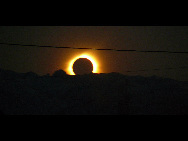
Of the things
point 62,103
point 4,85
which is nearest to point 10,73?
point 4,85

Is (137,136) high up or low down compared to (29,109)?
down

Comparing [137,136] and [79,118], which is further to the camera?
[79,118]

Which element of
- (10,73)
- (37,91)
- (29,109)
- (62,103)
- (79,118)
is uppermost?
(10,73)

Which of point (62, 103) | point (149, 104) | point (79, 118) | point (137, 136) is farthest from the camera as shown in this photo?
point (62, 103)

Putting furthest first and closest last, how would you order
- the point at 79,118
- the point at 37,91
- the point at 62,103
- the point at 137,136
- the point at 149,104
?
the point at 37,91
the point at 62,103
the point at 149,104
the point at 79,118
the point at 137,136

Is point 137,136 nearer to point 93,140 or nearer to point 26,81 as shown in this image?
point 93,140

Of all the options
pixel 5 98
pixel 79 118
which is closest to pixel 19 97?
pixel 5 98
